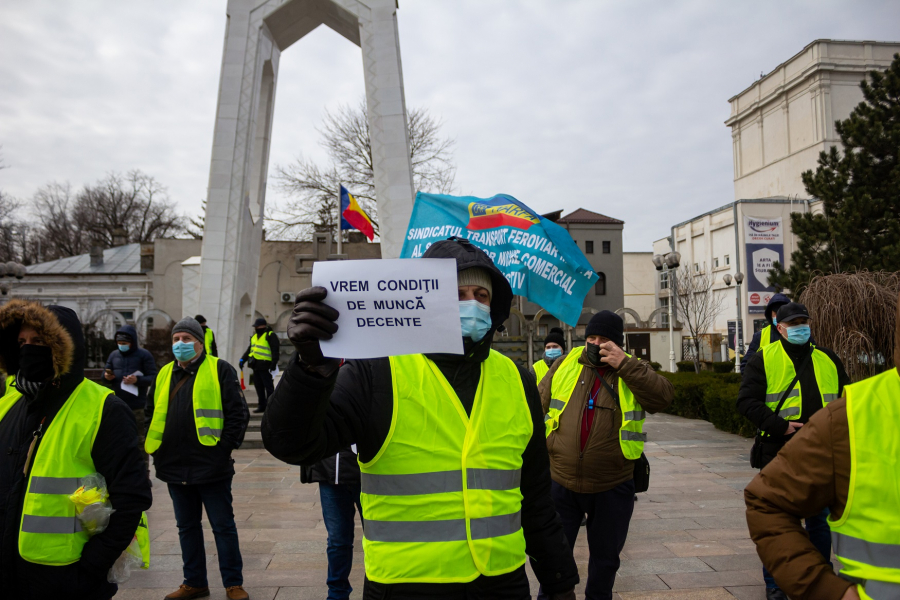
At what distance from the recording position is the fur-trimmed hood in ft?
9.68

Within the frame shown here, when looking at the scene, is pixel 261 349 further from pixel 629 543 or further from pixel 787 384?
pixel 787 384

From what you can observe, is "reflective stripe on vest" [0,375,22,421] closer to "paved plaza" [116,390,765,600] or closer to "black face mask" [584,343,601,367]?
"paved plaza" [116,390,765,600]

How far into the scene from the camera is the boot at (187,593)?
4.82 metres

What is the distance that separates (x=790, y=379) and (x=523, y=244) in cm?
323

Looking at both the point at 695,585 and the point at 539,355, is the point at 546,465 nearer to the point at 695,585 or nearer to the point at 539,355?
the point at 695,585

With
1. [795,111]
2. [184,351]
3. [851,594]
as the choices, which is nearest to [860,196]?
[184,351]

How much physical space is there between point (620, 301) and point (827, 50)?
2196 centimetres

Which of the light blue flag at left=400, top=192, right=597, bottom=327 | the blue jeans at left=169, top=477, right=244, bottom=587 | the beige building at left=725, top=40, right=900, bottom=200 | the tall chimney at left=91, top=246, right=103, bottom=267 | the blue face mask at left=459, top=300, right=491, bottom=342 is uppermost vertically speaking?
the beige building at left=725, top=40, right=900, bottom=200

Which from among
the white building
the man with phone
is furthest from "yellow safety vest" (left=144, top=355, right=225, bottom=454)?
the white building

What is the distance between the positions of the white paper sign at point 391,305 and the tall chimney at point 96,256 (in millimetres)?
42466

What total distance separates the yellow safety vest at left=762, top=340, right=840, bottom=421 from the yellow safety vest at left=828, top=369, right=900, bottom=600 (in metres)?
3.41

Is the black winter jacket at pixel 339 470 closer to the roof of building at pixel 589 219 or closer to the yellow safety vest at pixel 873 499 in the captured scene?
the yellow safety vest at pixel 873 499

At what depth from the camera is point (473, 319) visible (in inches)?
Answer: 93.4

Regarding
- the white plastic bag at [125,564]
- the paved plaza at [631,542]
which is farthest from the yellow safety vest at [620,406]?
the white plastic bag at [125,564]
